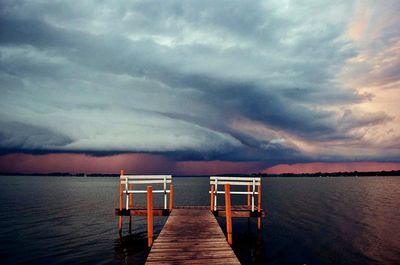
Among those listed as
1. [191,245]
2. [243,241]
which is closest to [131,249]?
[243,241]

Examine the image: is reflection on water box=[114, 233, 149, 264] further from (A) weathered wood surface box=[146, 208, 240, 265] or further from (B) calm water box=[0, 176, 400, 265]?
(A) weathered wood surface box=[146, 208, 240, 265]

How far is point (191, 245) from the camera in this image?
405 inches

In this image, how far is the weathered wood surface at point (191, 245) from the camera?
346 inches

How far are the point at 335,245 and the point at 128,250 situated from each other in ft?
48.9

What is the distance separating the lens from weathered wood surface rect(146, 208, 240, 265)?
8780 millimetres

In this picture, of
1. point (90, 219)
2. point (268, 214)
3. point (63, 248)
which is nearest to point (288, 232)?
point (268, 214)

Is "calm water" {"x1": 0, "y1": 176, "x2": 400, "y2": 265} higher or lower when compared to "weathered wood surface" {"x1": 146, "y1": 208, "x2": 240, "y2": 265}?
lower

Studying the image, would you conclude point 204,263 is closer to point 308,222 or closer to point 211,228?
point 211,228

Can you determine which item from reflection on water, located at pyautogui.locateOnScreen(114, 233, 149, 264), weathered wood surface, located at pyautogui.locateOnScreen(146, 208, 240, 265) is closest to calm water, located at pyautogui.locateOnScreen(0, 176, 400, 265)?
reflection on water, located at pyautogui.locateOnScreen(114, 233, 149, 264)

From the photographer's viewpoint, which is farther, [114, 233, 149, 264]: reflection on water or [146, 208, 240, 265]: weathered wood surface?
[114, 233, 149, 264]: reflection on water

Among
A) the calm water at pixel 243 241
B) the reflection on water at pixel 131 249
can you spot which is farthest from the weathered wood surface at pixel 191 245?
the calm water at pixel 243 241

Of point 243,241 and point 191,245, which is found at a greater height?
point 191,245

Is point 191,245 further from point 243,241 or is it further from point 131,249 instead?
point 243,241

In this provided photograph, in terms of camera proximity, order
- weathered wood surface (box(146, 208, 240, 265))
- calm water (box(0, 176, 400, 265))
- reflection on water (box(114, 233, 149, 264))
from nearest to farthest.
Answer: weathered wood surface (box(146, 208, 240, 265)) → reflection on water (box(114, 233, 149, 264)) → calm water (box(0, 176, 400, 265))
